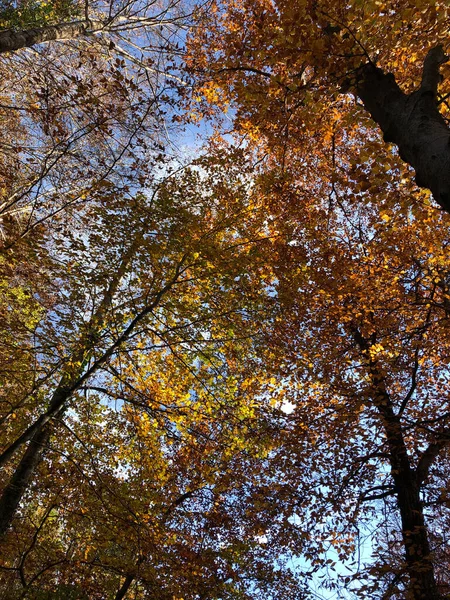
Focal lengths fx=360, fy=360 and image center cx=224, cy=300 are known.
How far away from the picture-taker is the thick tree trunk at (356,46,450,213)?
9.35 ft

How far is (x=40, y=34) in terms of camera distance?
644 centimetres

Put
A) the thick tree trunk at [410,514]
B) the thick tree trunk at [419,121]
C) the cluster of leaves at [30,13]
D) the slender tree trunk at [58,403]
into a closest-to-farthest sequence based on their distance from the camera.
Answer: the thick tree trunk at [419,121] → the slender tree trunk at [58,403] → the thick tree trunk at [410,514] → the cluster of leaves at [30,13]

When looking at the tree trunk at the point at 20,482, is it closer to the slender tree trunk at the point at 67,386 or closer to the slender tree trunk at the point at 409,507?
the slender tree trunk at the point at 67,386

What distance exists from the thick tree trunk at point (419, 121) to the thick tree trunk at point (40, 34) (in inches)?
223

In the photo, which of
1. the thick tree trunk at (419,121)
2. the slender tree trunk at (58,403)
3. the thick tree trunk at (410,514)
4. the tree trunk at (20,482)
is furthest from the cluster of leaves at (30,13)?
the thick tree trunk at (410,514)

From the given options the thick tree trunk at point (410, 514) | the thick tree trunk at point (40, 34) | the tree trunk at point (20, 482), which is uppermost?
the thick tree trunk at point (40, 34)

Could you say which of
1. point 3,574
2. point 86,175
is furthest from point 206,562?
point 86,175

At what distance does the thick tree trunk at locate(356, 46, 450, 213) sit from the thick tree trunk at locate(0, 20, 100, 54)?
5665 mm

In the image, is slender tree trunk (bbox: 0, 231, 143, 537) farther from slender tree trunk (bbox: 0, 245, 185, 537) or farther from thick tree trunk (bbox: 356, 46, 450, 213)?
thick tree trunk (bbox: 356, 46, 450, 213)

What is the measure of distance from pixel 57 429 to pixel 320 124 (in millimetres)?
8111

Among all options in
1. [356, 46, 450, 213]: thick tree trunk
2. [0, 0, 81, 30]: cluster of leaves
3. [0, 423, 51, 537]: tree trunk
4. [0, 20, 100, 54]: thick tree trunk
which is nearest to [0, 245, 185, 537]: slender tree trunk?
[0, 423, 51, 537]: tree trunk

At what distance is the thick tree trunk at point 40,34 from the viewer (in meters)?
5.93

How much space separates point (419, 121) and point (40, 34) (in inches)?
266

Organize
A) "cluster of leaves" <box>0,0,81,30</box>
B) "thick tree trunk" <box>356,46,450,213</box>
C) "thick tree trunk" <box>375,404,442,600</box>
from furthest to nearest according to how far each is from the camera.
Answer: "cluster of leaves" <box>0,0,81,30</box> < "thick tree trunk" <box>375,404,442,600</box> < "thick tree trunk" <box>356,46,450,213</box>
